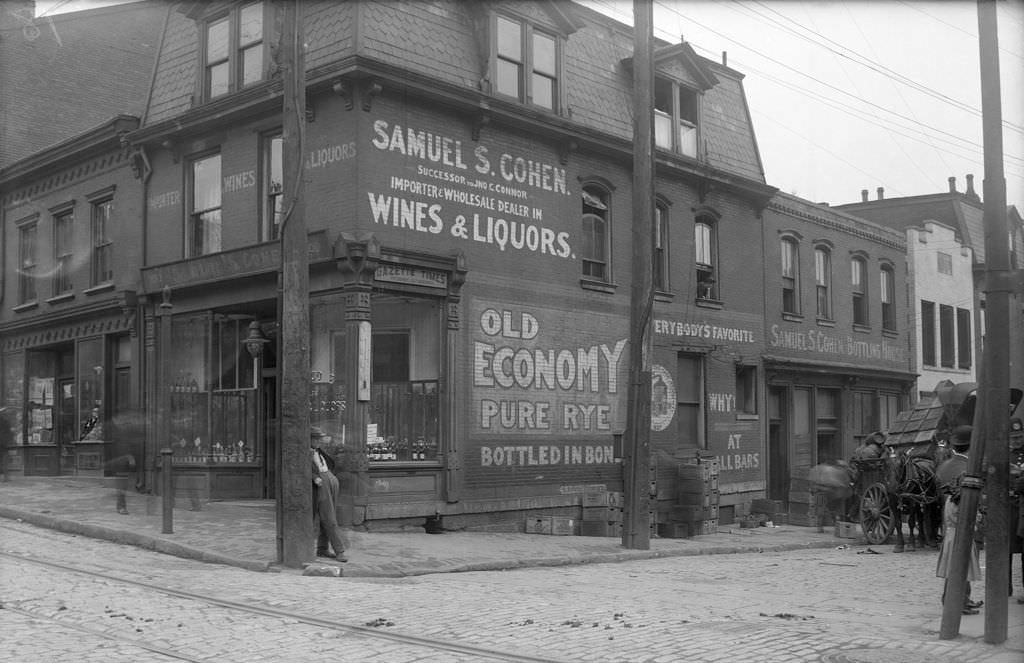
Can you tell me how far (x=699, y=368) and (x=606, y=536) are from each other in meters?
5.54

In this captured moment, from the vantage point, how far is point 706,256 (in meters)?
24.4

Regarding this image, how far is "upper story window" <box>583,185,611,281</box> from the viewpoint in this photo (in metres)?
21.1

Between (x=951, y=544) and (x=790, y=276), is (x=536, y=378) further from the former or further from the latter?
(x=951, y=544)

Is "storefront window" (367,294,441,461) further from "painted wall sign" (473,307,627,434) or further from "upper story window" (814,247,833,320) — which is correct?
"upper story window" (814,247,833,320)

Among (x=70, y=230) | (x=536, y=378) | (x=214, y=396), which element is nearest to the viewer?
(x=536, y=378)

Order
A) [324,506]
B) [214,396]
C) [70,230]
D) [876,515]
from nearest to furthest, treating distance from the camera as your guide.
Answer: [324,506]
[214,396]
[876,515]
[70,230]

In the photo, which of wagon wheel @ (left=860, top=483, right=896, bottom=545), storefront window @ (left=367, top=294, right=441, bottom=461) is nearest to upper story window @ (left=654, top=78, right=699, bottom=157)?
storefront window @ (left=367, top=294, right=441, bottom=461)

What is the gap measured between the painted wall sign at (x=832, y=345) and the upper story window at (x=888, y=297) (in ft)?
1.92

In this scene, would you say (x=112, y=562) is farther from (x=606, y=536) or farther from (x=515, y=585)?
(x=606, y=536)

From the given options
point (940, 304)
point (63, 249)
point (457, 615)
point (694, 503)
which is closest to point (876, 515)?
point (694, 503)

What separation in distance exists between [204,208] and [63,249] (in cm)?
622

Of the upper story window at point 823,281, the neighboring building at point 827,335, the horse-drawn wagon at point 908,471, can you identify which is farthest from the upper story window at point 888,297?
the horse-drawn wagon at point 908,471

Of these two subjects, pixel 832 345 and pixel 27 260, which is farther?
pixel 832 345

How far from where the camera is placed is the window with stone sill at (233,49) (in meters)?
Answer: 18.6
